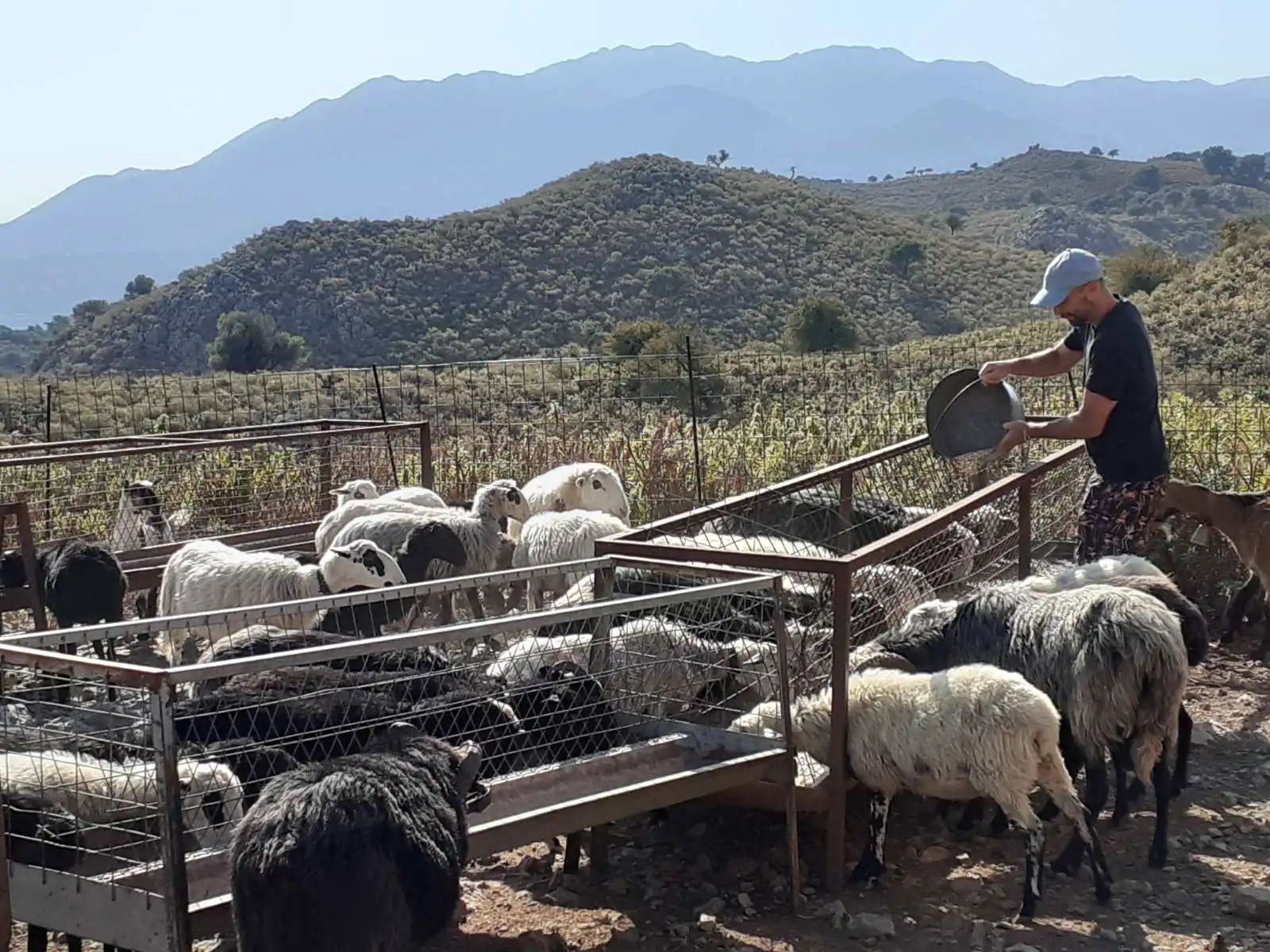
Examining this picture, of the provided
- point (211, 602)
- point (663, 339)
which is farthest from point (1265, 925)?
point (663, 339)

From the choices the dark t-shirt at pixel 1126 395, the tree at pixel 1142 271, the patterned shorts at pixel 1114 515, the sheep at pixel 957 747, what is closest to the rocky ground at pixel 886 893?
the sheep at pixel 957 747

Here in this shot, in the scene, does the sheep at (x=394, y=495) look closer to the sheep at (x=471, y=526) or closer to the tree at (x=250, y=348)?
the sheep at (x=471, y=526)

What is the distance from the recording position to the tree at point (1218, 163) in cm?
12194

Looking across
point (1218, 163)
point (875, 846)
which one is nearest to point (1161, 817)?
point (875, 846)

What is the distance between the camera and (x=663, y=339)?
1185 inches

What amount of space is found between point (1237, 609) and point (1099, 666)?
148 inches

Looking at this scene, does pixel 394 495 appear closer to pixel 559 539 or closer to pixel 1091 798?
pixel 559 539

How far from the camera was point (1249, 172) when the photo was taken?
121562mm

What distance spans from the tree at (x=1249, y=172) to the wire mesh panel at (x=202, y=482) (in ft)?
405

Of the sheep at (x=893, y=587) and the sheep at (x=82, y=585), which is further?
the sheep at (x=82, y=585)

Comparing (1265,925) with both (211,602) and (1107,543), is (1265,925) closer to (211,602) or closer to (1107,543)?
(1107,543)

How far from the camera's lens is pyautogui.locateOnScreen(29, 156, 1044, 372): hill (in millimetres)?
46281

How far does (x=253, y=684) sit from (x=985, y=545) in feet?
13.8

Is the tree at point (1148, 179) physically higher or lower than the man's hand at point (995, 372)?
higher
